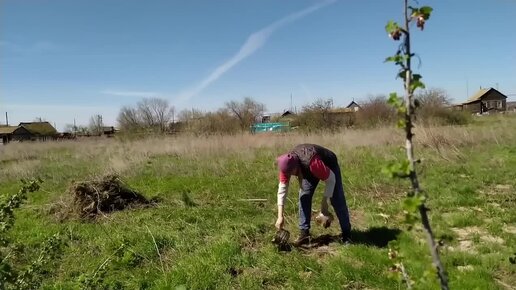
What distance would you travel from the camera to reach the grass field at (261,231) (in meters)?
4.62

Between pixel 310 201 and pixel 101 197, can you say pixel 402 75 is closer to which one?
pixel 310 201

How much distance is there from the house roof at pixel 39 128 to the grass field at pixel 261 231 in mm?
58853

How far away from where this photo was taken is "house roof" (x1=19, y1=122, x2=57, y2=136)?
65.6m

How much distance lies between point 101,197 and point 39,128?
222 feet

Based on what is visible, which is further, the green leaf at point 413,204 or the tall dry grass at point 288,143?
the tall dry grass at point 288,143

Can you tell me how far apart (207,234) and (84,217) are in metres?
2.72

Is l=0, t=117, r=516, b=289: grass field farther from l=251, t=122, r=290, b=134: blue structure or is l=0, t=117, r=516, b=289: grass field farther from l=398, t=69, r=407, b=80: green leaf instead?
l=251, t=122, r=290, b=134: blue structure

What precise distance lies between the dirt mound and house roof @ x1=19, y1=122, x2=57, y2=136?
209ft

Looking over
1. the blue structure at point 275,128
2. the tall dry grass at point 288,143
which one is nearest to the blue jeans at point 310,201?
the tall dry grass at point 288,143

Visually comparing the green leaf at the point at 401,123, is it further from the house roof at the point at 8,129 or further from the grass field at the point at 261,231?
the house roof at the point at 8,129

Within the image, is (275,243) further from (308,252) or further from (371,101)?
(371,101)

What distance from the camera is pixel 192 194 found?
9469 mm

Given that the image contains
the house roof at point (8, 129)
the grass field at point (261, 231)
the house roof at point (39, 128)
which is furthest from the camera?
the house roof at point (39, 128)

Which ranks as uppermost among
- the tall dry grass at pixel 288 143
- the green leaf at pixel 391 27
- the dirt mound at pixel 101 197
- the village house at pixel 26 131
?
the village house at pixel 26 131
